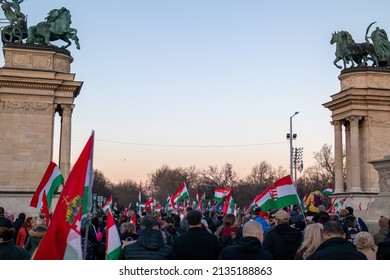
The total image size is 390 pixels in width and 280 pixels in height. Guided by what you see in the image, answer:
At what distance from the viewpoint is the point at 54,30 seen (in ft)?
125

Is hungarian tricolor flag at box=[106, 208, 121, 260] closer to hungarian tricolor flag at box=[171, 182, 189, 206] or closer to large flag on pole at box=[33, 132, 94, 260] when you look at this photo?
large flag on pole at box=[33, 132, 94, 260]

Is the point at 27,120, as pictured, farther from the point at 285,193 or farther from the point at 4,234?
the point at 4,234

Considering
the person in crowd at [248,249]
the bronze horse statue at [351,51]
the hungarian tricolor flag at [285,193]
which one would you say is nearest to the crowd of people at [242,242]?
the person in crowd at [248,249]

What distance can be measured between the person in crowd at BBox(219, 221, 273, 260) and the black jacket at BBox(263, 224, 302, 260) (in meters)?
1.70

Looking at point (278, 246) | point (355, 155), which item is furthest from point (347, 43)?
point (278, 246)

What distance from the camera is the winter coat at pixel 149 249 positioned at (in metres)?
6.24

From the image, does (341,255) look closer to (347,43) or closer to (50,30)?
(50,30)

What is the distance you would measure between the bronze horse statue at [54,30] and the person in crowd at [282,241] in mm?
32729

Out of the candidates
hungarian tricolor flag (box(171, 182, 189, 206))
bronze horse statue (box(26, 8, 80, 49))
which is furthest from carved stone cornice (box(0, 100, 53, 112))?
hungarian tricolor flag (box(171, 182, 189, 206))

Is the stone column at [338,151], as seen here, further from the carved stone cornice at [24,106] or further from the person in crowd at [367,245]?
the person in crowd at [367,245]

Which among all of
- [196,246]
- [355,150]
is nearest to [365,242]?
[196,246]

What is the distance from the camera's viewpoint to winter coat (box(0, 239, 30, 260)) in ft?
20.2

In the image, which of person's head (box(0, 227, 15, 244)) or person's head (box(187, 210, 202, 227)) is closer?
person's head (box(0, 227, 15, 244))

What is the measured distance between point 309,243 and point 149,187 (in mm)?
156240
